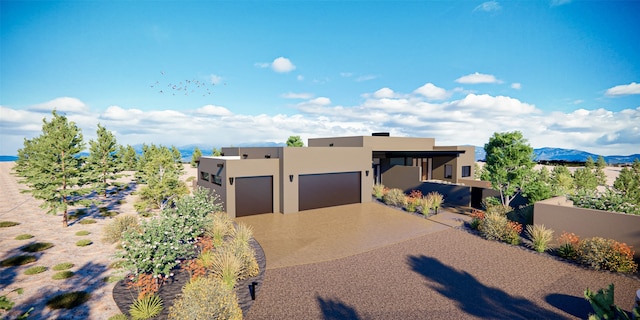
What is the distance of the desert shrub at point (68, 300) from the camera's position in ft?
22.6

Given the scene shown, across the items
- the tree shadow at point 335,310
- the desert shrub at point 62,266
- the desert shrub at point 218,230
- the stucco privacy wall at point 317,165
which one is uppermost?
the stucco privacy wall at point 317,165

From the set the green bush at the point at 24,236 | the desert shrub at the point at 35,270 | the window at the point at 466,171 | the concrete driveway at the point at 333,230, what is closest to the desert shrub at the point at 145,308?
the concrete driveway at the point at 333,230

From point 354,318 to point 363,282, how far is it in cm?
172

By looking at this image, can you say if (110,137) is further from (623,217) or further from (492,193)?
(623,217)

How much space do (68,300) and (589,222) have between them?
16.4 m

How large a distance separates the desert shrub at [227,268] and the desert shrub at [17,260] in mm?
6943

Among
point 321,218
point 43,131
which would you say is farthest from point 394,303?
point 43,131

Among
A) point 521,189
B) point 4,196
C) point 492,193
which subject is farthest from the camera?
point 4,196

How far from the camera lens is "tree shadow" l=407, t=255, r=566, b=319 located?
656 cm

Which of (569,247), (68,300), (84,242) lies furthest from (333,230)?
(84,242)

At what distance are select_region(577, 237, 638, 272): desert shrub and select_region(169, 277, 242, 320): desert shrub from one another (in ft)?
35.4

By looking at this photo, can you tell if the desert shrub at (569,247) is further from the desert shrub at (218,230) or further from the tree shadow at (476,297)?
the desert shrub at (218,230)

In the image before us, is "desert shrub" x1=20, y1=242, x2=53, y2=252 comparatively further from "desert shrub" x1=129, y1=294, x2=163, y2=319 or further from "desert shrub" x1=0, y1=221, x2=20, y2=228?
"desert shrub" x1=129, y1=294, x2=163, y2=319

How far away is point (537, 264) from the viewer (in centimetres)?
930
